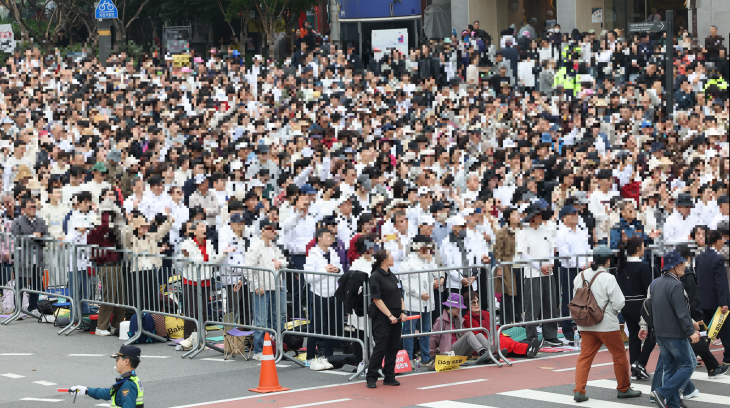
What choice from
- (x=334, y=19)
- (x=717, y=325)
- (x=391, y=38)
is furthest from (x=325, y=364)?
(x=334, y=19)

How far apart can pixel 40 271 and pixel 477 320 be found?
7.02m

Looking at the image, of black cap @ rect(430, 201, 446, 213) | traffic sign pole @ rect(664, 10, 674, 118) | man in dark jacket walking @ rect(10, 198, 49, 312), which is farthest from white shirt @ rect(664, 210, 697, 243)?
man in dark jacket walking @ rect(10, 198, 49, 312)

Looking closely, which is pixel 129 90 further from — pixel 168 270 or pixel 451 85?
pixel 168 270

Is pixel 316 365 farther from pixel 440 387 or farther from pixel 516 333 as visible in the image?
pixel 516 333

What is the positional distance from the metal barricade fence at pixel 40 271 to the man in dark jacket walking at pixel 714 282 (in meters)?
8.60

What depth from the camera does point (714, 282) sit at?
1264 cm

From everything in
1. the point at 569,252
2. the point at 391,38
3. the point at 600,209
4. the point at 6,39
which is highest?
the point at 391,38

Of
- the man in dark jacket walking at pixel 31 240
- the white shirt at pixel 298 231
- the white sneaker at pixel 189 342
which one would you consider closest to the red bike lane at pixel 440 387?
the white shirt at pixel 298 231

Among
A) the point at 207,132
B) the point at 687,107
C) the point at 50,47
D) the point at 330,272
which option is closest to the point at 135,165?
the point at 207,132

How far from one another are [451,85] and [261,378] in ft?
55.4

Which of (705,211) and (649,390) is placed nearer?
(649,390)

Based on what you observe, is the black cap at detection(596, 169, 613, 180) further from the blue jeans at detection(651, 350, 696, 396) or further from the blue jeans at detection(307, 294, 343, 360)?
the blue jeans at detection(651, 350, 696, 396)

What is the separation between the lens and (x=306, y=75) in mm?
29344

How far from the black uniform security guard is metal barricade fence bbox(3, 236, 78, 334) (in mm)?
5593
